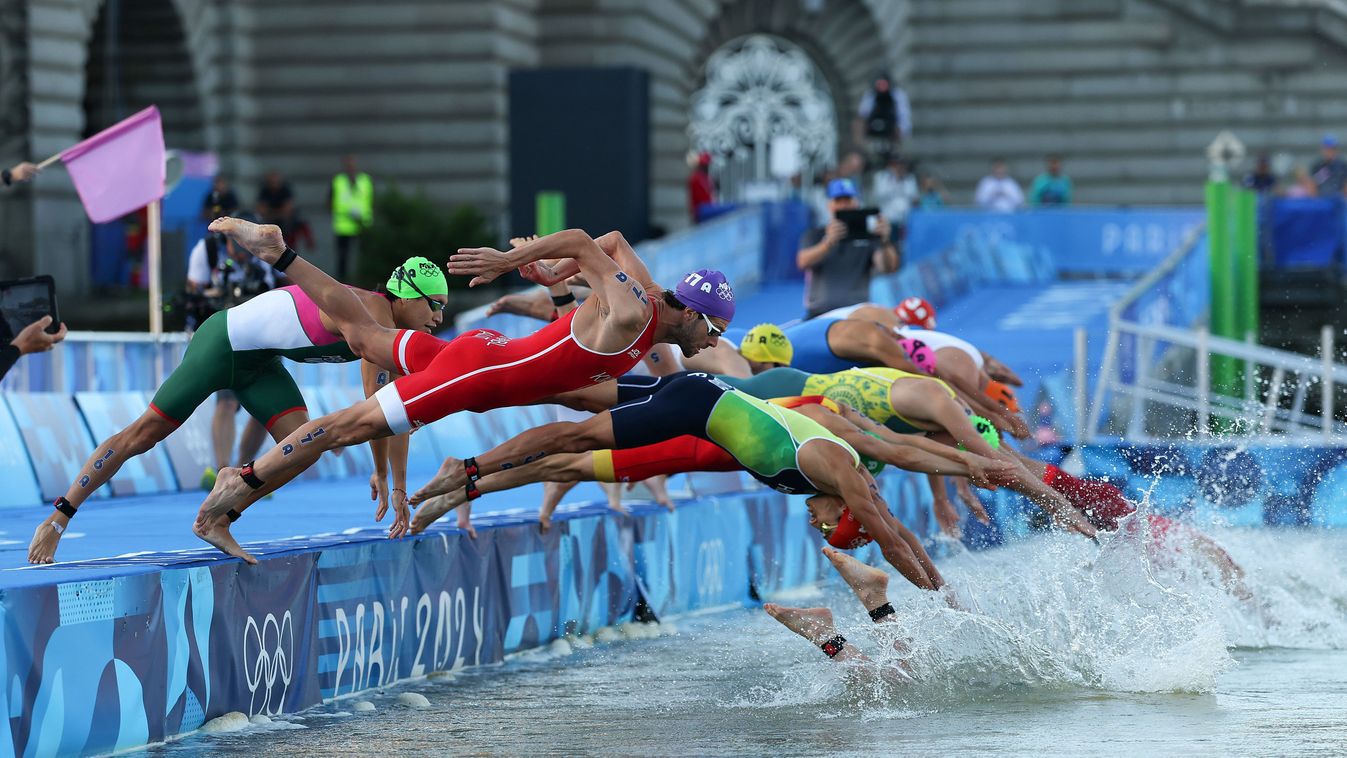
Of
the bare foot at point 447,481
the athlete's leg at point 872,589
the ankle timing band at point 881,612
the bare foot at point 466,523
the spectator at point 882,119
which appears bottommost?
the ankle timing band at point 881,612

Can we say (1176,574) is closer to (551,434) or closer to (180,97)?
(551,434)

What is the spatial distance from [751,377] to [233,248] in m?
4.02

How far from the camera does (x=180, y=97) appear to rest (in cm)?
3219

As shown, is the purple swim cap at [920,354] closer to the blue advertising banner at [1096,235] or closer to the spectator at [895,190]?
the spectator at [895,190]

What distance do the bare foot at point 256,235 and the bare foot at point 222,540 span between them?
1170mm

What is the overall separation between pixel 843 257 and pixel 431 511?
608cm

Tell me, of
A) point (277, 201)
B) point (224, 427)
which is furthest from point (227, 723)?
point (277, 201)

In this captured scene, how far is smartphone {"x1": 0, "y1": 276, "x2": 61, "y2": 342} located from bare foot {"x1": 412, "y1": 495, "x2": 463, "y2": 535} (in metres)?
2.81

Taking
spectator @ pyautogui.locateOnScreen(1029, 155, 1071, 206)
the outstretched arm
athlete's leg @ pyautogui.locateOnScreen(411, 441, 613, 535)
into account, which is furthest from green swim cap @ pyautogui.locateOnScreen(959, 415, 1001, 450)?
spectator @ pyautogui.locateOnScreen(1029, 155, 1071, 206)

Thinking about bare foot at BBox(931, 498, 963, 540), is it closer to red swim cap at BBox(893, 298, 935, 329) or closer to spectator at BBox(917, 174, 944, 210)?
red swim cap at BBox(893, 298, 935, 329)

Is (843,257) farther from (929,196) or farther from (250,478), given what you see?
(929,196)

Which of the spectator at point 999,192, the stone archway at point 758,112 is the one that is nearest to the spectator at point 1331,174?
the spectator at point 999,192

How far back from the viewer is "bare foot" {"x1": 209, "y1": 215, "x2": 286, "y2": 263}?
901 cm

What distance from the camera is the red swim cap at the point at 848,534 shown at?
10188 millimetres
